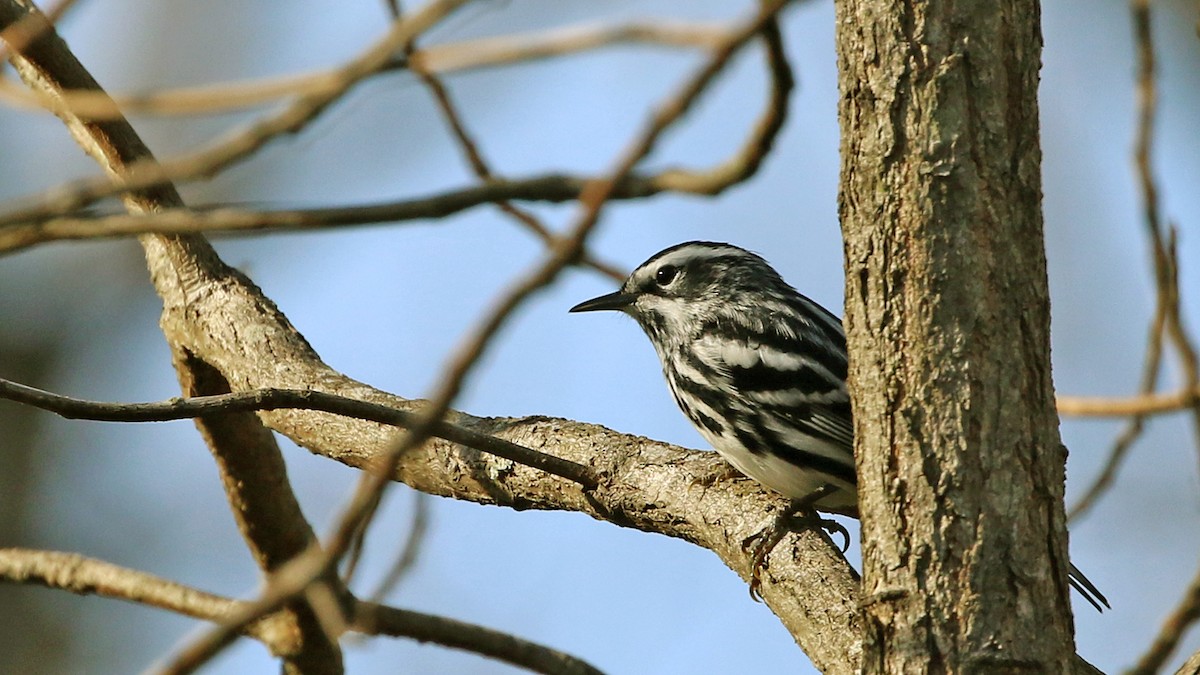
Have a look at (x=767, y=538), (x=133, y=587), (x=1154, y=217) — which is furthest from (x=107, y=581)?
(x=1154, y=217)

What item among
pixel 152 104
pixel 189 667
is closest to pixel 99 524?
pixel 152 104

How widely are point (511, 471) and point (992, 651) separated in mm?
1971

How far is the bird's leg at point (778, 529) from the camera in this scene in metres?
4.42

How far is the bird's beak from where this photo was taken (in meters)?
6.86

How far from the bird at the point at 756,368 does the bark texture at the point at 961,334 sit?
1.10m

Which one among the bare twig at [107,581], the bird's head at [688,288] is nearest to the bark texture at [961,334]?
the bare twig at [107,581]

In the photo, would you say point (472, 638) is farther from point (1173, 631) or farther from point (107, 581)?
point (107, 581)

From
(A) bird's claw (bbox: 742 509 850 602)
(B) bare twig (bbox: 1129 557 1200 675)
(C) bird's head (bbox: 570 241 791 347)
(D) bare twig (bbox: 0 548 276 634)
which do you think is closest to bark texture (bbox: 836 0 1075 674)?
(B) bare twig (bbox: 1129 557 1200 675)

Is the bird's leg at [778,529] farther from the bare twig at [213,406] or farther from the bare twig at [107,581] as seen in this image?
the bare twig at [107,581]

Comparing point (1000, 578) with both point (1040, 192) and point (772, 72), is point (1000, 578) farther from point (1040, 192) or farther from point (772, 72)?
point (772, 72)

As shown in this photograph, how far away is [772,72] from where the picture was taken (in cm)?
240

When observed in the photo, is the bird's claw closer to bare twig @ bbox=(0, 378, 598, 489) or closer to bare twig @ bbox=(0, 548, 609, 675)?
bare twig @ bbox=(0, 378, 598, 489)

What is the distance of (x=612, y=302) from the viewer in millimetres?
6875

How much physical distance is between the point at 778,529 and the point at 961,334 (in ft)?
4.43
